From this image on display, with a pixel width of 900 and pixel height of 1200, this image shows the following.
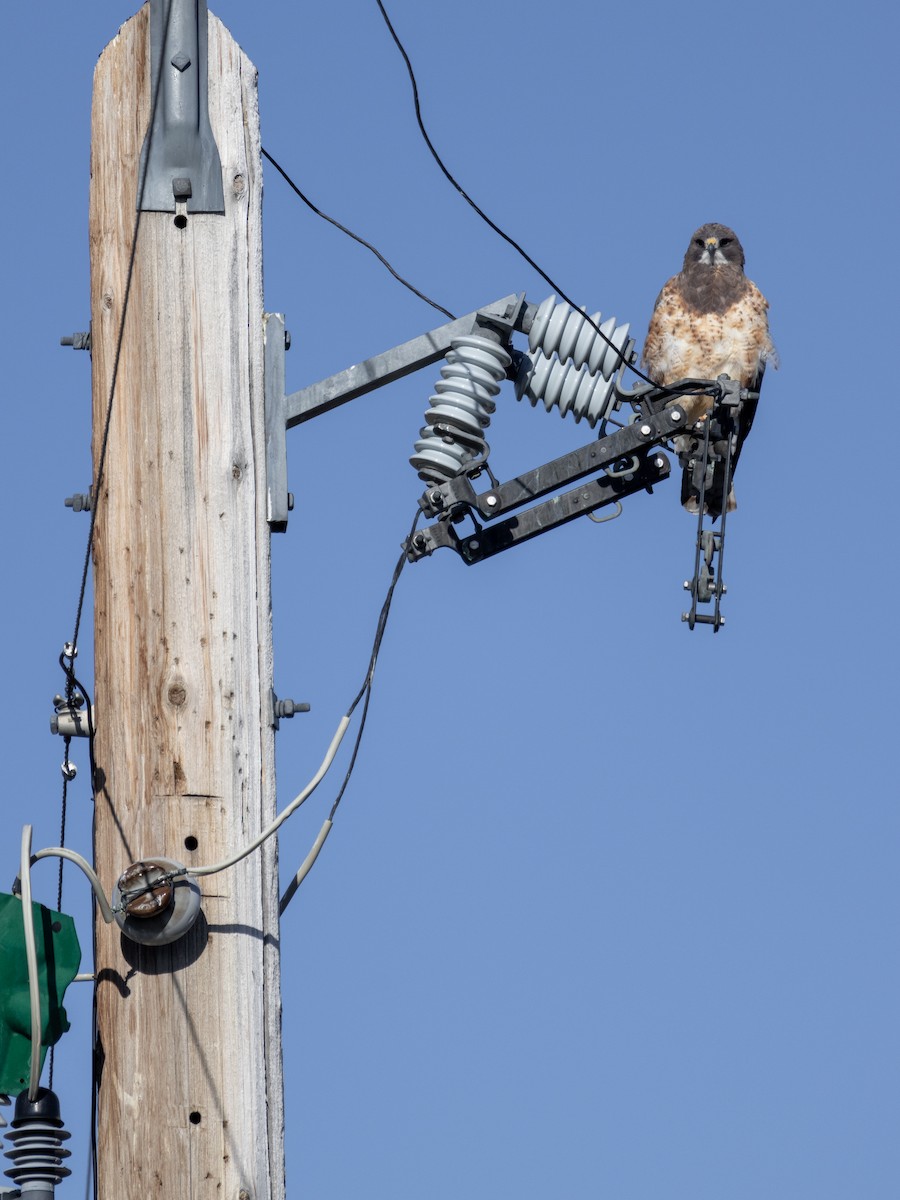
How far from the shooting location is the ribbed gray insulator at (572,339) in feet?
14.5

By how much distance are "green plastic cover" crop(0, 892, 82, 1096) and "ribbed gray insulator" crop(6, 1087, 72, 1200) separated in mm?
57

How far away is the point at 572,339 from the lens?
175 inches

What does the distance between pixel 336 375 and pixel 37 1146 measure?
1787mm

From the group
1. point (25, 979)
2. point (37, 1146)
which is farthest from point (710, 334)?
point (37, 1146)

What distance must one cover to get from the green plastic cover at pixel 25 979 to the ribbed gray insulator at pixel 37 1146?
0.19 ft

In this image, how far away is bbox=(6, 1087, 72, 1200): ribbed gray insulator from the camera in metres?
3.32

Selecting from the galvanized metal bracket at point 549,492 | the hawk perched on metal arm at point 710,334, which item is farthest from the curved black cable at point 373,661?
the hawk perched on metal arm at point 710,334

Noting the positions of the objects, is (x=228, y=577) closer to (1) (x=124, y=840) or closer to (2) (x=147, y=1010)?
(1) (x=124, y=840)

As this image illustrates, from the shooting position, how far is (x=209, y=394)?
151 inches

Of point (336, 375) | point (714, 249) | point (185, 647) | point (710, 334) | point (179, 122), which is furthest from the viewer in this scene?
point (714, 249)

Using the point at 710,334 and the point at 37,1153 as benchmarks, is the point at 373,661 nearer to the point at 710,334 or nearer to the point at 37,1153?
the point at 37,1153

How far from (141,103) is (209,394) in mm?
661

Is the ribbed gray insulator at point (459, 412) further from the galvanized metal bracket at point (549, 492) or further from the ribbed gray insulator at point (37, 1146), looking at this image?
the ribbed gray insulator at point (37, 1146)

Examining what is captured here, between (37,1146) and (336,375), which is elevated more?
(336,375)
